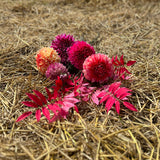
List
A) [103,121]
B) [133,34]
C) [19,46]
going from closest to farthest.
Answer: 1. [103,121]
2. [19,46]
3. [133,34]

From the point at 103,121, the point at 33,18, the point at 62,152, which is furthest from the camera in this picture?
the point at 33,18

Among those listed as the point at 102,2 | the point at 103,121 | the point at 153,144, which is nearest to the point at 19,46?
the point at 103,121

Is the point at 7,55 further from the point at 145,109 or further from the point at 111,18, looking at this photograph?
the point at 111,18

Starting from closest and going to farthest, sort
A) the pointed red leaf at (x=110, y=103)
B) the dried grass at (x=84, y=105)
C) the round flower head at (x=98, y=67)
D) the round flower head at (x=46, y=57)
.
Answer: the dried grass at (x=84, y=105), the pointed red leaf at (x=110, y=103), the round flower head at (x=98, y=67), the round flower head at (x=46, y=57)

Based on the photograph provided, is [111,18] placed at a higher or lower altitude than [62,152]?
higher

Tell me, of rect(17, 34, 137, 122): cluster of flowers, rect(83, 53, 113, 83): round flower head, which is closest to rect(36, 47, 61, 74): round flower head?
rect(17, 34, 137, 122): cluster of flowers

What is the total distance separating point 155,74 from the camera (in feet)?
4.75

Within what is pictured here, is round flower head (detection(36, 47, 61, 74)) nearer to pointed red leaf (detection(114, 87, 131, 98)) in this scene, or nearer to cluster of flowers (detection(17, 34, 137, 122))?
cluster of flowers (detection(17, 34, 137, 122))

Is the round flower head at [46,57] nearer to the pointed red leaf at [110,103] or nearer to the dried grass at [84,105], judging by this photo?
the dried grass at [84,105]

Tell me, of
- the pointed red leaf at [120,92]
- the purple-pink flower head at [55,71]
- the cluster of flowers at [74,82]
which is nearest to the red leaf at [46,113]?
the cluster of flowers at [74,82]

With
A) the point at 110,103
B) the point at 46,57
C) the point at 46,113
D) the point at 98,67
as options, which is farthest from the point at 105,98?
the point at 46,57

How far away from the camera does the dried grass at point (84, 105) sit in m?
0.90

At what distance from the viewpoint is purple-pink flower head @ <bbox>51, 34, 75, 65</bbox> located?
4.50ft

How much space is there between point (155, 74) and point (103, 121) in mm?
655
